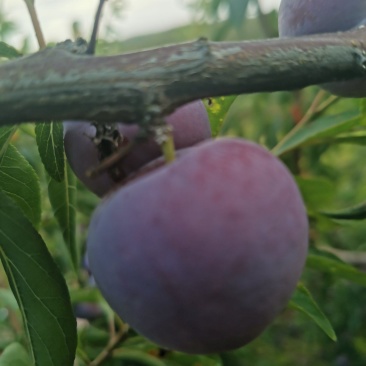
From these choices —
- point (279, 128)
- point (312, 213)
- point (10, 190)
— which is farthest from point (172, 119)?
point (279, 128)

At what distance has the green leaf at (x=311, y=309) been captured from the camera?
89cm

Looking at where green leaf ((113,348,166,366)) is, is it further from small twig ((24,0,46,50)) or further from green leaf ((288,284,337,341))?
small twig ((24,0,46,50))

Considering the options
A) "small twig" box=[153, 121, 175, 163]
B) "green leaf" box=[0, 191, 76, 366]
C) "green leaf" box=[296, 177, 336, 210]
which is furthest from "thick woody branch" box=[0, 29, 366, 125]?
"green leaf" box=[296, 177, 336, 210]

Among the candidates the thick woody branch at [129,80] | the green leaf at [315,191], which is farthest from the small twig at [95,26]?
the green leaf at [315,191]

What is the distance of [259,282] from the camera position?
50 centimetres

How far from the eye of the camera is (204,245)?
48 centimetres

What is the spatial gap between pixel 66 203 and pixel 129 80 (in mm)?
411

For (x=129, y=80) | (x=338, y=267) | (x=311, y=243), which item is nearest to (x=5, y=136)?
(x=129, y=80)

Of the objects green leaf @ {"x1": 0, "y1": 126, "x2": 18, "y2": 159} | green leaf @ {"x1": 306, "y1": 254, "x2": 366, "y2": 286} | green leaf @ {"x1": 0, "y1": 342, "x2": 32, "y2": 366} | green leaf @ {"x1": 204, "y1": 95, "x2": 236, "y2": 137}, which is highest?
green leaf @ {"x1": 0, "y1": 126, "x2": 18, "y2": 159}

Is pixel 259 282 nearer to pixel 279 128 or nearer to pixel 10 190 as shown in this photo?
pixel 10 190

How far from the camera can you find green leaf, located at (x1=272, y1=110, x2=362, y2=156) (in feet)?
3.86

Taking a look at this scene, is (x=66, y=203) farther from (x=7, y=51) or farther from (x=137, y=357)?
(x=137, y=357)

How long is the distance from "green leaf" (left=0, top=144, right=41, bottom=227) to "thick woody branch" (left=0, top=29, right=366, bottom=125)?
0.25m

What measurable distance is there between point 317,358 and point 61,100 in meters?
1.52
